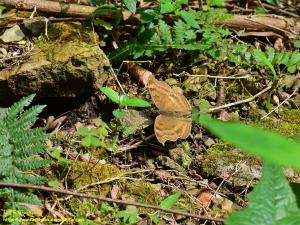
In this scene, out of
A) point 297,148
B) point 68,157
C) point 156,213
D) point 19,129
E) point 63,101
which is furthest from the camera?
point 63,101

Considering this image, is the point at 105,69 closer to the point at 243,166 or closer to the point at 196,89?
the point at 196,89

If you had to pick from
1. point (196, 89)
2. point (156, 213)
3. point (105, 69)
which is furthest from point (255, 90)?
point (156, 213)

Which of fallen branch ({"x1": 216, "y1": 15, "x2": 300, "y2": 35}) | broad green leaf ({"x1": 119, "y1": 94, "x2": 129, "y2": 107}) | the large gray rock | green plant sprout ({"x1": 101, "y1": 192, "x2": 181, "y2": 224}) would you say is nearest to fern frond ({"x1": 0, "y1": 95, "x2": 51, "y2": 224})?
green plant sprout ({"x1": 101, "y1": 192, "x2": 181, "y2": 224})

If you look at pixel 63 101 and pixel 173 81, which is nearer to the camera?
pixel 63 101

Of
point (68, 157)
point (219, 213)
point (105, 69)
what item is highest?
point (105, 69)

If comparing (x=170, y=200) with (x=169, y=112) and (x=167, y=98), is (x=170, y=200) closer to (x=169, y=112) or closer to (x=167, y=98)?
(x=169, y=112)

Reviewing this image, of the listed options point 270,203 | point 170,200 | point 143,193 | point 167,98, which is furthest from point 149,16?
point 270,203

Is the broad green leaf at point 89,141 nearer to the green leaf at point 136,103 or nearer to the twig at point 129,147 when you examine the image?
the twig at point 129,147
